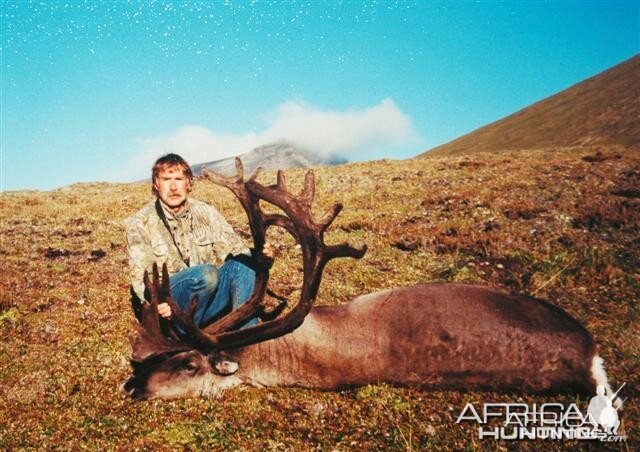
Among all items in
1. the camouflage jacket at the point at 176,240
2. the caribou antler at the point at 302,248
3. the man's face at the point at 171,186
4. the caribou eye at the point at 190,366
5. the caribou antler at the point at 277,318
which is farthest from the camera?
the man's face at the point at 171,186

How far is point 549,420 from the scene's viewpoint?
418 cm

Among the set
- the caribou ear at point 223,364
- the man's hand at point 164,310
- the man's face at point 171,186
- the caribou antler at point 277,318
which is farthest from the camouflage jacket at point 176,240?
the caribou ear at point 223,364

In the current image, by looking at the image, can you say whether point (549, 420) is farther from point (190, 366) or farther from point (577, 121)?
point (577, 121)

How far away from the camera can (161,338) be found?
4.60 m

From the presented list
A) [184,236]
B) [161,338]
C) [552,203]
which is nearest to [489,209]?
[552,203]

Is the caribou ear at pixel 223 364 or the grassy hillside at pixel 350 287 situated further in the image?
the caribou ear at pixel 223 364

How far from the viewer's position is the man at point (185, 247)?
5.16m

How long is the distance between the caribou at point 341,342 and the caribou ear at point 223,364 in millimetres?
11

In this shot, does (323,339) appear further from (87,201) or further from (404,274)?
(87,201)

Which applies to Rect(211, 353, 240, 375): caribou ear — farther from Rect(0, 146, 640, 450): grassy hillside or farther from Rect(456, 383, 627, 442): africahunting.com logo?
Rect(456, 383, 627, 442): africahunting.com logo

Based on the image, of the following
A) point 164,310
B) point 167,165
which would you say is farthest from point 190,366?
point 167,165

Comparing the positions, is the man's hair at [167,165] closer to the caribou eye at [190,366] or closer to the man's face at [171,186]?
the man's face at [171,186]

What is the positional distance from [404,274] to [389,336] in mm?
3622

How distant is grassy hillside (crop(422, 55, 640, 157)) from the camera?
65.4 meters
